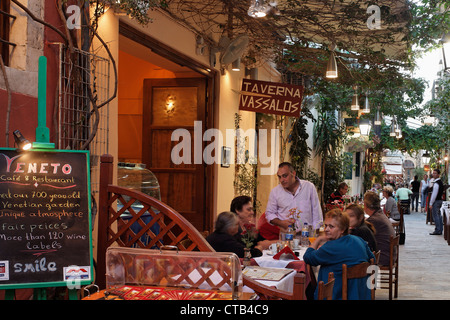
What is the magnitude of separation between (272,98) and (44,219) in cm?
506

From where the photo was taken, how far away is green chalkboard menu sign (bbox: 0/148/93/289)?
309 centimetres

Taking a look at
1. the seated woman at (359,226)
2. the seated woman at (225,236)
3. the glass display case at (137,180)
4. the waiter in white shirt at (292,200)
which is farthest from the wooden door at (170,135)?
the seated woman at (225,236)

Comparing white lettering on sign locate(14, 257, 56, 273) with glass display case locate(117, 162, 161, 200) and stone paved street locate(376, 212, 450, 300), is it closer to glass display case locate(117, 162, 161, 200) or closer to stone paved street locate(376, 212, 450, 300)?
glass display case locate(117, 162, 161, 200)

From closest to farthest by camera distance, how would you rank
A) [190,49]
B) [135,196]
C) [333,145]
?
[135,196], [190,49], [333,145]

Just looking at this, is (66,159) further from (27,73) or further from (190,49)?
(190,49)

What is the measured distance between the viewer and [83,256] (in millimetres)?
3264

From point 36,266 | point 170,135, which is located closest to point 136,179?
point 170,135

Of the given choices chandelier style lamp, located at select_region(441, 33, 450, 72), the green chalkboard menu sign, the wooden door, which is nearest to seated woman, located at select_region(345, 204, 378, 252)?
the wooden door

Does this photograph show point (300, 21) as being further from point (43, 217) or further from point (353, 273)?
point (43, 217)

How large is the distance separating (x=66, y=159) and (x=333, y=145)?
42.6 feet

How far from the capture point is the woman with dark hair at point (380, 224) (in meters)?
6.84

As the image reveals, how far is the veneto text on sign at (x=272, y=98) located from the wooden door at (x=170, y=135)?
0.66 meters

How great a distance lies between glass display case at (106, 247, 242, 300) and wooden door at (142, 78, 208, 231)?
17.0 feet

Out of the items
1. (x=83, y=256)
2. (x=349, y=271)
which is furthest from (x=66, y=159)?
(x=349, y=271)
